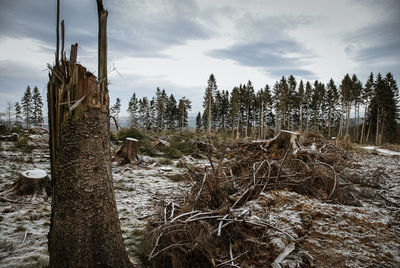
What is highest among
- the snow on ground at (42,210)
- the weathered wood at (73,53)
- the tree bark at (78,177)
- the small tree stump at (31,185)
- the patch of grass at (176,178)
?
the weathered wood at (73,53)

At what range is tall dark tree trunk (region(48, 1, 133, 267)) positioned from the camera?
1.54 m

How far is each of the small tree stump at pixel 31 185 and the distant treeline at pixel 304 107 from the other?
77.1 ft

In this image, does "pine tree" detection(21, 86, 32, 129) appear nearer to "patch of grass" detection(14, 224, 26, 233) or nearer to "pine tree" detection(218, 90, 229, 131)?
"pine tree" detection(218, 90, 229, 131)

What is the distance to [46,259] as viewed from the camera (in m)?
2.10

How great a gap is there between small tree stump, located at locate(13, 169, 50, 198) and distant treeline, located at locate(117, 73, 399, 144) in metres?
23.5

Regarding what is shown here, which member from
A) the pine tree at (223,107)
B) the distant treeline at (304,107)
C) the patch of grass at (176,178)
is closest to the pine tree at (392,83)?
the distant treeline at (304,107)

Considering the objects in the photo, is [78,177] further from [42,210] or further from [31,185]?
[31,185]

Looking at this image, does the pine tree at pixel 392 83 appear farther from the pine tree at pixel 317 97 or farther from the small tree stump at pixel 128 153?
the small tree stump at pixel 128 153

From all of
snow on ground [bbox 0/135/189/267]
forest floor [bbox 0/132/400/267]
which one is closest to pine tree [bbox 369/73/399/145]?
forest floor [bbox 0/132/400/267]

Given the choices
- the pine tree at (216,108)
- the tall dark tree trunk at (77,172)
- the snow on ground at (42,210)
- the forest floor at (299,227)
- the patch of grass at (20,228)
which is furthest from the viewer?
the pine tree at (216,108)

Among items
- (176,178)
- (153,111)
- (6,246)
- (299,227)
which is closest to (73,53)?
(6,246)

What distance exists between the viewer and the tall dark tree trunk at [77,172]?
1.54 meters

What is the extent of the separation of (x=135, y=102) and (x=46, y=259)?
A: 6167cm

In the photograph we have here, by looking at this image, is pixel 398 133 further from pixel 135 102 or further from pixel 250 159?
pixel 135 102
